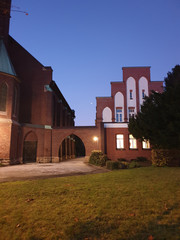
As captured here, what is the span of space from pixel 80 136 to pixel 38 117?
6.39m

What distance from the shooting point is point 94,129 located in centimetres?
2444

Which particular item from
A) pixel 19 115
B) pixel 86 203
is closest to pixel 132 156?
pixel 19 115

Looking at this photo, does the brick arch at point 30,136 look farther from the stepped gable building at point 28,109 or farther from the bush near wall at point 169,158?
the bush near wall at point 169,158

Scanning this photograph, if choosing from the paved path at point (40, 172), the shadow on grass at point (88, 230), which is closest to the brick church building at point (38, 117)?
the paved path at point (40, 172)

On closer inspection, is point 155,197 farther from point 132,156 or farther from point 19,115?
point 19,115

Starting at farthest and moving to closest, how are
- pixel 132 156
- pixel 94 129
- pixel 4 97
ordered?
pixel 94 129 → pixel 132 156 → pixel 4 97

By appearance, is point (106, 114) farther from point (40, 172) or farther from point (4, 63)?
point (40, 172)

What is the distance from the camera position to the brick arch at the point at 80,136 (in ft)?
79.0

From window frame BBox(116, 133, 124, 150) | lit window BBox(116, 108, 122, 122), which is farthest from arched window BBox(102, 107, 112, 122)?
window frame BBox(116, 133, 124, 150)

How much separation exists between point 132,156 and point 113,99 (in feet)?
32.0

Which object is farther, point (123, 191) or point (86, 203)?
point (123, 191)

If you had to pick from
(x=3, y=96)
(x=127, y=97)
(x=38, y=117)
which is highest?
(x=127, y=97)

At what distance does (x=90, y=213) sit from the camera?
4547 millimetres

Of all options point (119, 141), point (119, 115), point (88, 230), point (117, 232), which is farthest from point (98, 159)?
point (117, 232)
